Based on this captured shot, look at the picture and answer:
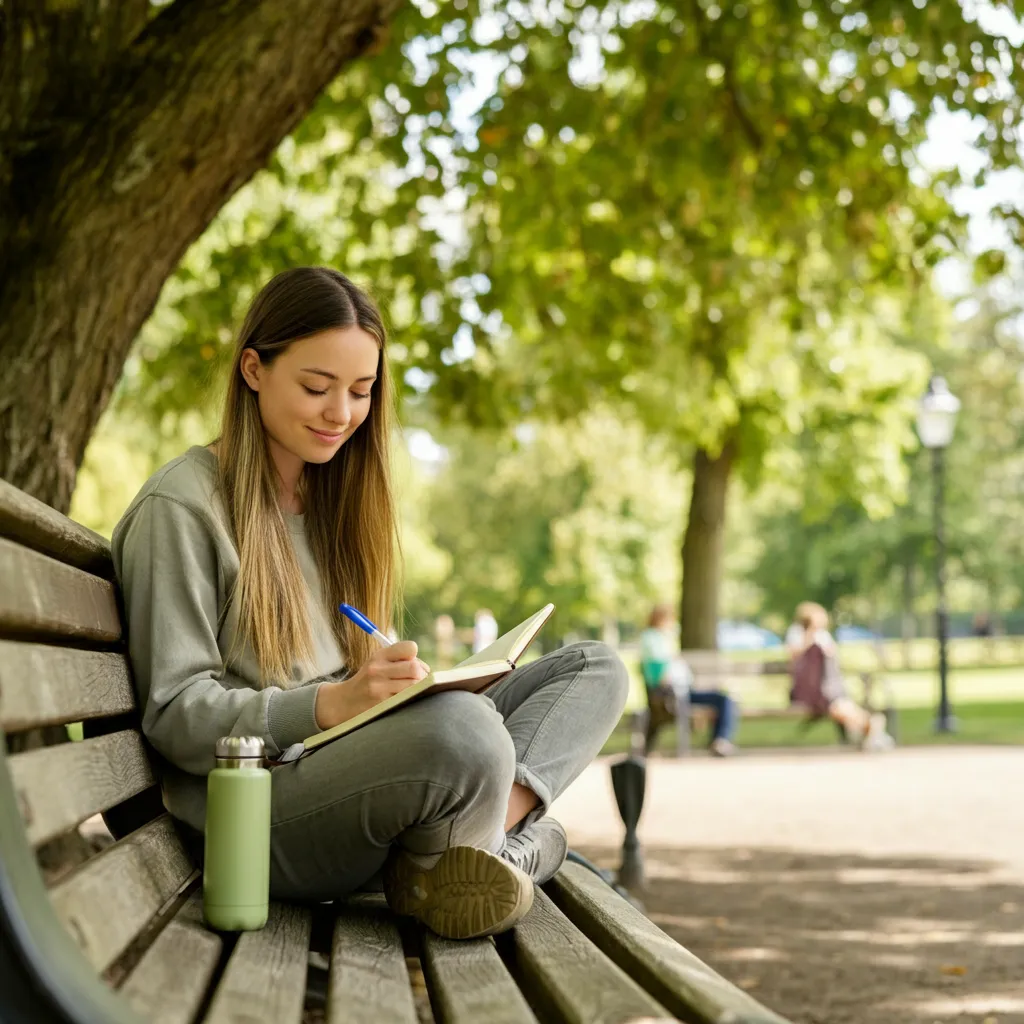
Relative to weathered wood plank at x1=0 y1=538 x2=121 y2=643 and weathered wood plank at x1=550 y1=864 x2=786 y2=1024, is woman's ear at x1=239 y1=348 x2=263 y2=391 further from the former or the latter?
weathered wood plank at x1=550 y1=864 x2=786 y2=1024

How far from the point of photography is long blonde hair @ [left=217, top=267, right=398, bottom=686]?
294 cm

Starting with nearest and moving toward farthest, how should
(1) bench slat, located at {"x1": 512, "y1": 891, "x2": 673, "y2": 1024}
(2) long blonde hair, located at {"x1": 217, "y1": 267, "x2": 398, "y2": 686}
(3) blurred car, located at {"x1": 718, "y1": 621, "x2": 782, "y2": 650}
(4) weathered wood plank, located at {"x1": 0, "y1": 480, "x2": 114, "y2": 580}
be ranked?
(1) bench slat, located at {"x1": 512, "y1": 891, "x2": 673, "y2": 1024} → (4) weathered wood plank, located at {"x1": 0, "y1": 480, "x2": 114, "y2": 580} → (2) long blonde hair, located at {"x1": 217, "y1": 267, "x2": 398, "y2": 686} → (3) blurred car, located at {"x1": 718, "y1": 621, "x2": 782, "y2": 650}

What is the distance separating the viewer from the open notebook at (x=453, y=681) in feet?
8.22

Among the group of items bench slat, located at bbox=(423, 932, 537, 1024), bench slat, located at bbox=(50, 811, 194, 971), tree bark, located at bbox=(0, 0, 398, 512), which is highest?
tree bark, located at bbox=(0, 0, 398, 512)

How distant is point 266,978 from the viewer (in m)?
2.12

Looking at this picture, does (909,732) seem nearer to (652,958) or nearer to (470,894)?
(470,894)

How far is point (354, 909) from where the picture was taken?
296cm

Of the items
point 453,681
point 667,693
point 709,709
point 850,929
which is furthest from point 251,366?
point 709,709

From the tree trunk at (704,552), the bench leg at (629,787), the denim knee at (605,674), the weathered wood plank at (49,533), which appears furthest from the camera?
the tree trunk at (704,552)

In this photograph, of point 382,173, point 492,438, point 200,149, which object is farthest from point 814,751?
point 200,149

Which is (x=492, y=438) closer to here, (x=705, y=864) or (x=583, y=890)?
(x=705, y=864)

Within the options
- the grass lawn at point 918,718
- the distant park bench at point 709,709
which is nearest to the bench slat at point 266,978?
the grass lawn at point 918,718

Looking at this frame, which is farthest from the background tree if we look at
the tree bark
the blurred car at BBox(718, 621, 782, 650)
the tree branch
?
the blurred car at BBox(718, 621, 782, 650)

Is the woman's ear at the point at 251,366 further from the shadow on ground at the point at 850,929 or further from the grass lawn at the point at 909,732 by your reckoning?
the grass lawn at the point at 909,732
